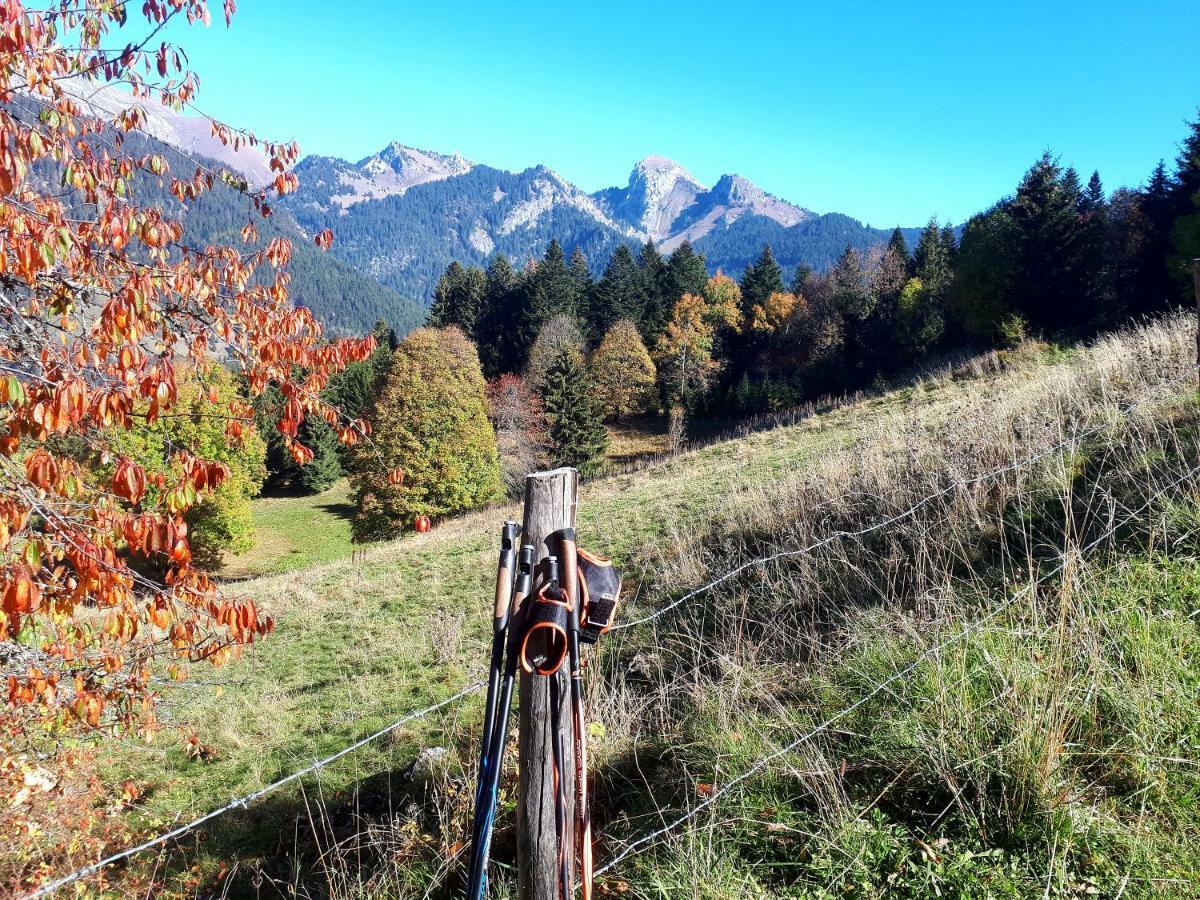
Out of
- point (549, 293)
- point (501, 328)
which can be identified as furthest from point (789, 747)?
point (501, 328)

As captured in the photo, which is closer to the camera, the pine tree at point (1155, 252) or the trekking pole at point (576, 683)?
the trekking pole at point (576, 683)

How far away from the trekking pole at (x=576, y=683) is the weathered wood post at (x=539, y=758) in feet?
0.17

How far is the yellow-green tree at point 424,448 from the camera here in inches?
1011

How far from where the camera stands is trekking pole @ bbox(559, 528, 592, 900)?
1.92 meters

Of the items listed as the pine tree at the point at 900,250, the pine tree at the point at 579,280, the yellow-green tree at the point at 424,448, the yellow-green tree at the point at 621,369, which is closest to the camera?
the yellow-green tree at the point at 424,448

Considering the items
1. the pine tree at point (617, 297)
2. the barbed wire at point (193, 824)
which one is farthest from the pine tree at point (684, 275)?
the barbed wire at point (193, 824)

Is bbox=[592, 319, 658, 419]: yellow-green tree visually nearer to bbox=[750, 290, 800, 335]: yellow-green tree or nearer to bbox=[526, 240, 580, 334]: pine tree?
bbox=[526, 240, 580, 334]: pine tree

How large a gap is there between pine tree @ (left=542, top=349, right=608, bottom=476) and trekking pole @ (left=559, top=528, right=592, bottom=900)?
33035 millimetres

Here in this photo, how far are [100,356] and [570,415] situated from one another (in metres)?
32.5

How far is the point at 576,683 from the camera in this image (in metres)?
2.04

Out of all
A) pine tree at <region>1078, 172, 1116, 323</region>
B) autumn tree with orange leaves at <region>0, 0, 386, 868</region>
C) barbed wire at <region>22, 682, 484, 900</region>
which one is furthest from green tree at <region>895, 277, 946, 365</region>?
barbed wire at <region>22, 682, 484, 900</region>

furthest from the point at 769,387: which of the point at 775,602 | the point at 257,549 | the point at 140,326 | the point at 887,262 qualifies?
the point at 140,326

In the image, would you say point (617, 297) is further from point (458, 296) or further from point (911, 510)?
point (911, 510)

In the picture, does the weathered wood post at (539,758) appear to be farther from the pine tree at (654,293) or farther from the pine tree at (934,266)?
the pine tree at (654,293)
